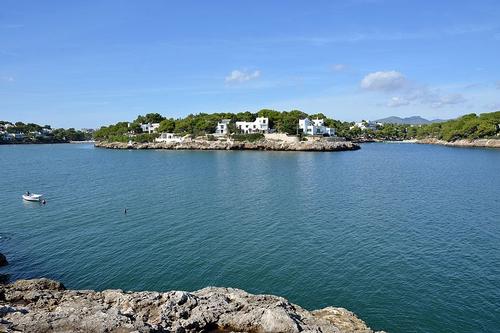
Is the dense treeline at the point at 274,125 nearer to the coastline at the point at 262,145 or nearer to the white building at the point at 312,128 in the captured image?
the white building at the point at 312,128

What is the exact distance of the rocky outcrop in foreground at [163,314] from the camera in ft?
41.7

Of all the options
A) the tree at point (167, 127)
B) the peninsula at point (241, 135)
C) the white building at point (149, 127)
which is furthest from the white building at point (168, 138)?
the white building at point (149, 127)

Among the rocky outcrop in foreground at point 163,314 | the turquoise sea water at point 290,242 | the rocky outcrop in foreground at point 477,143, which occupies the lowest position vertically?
the turquoise sea water at point 290,242

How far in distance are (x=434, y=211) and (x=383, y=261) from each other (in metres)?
18.1

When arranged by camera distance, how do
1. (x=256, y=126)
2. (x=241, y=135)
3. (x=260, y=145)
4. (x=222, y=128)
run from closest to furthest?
(x=260, y=145), (x=241, y=135), (x=256, y=126), (x=222, y=128)

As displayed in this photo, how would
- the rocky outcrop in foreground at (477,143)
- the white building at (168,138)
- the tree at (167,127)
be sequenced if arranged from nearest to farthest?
the rocky outcrop in foreground at (477,143), the white building at (168,138), the tree at (167,127)

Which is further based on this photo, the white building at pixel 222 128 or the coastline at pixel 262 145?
the white building at pixel 222 128

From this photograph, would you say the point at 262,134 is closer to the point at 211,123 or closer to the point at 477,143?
the point at 211,123

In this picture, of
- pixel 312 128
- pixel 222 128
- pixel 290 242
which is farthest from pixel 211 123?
pixel 290 242

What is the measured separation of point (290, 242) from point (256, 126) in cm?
12066

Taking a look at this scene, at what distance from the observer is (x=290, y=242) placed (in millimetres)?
29750

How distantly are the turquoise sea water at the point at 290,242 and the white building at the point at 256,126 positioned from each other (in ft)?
299

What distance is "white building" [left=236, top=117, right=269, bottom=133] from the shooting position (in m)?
148

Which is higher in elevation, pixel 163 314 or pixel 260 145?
pixel 260 145
